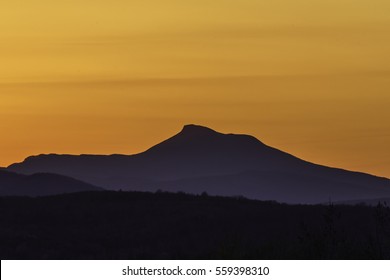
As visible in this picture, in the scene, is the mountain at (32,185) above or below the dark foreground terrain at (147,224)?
above

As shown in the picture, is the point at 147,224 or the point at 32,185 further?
the point at 32,185

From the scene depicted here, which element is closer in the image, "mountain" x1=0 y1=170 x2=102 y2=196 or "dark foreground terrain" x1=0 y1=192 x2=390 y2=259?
"dark foreground terrain" x1=0 y1=192 x2=390 y2=259

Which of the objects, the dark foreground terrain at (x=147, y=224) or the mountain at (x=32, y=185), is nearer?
the dark foreground terrain at (x=147, y=224)

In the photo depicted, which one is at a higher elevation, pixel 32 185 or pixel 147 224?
pixel 32 185

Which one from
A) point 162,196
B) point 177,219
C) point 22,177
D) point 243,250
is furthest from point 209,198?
point 22,177

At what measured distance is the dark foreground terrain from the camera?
49938mm

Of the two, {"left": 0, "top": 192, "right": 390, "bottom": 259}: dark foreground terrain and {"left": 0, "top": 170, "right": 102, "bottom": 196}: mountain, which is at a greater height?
{"left": 0, "top": 170, "right": 102, "bottom": 196}: mountain

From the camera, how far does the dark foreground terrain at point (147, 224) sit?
4994cm

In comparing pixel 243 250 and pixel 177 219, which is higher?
pixel 177 219

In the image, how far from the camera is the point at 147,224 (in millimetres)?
56969

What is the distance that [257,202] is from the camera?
64.1 meters

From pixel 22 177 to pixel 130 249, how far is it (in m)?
147
